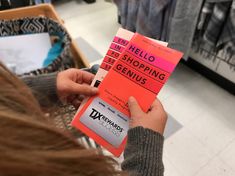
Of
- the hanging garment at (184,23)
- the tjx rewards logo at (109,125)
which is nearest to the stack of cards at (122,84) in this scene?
the tjx rewards logo at (109,125)

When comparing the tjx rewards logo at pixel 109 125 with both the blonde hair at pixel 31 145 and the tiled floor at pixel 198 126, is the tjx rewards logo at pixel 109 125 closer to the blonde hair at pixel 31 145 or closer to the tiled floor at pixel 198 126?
the blonde hair at pixel 31 145

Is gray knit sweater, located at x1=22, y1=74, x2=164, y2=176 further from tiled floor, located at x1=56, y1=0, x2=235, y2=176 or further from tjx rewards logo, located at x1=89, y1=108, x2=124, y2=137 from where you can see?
tiled floor, located at x1=56, y1=0, x2=235, y2=176

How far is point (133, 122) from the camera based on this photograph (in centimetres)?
51

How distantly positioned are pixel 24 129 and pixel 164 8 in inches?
37.7

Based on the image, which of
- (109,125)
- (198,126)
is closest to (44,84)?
(109,125)

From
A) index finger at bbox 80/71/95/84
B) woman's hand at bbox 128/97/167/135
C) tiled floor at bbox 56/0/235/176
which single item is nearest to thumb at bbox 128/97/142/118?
woman's hand at bbox 128/97/167/135

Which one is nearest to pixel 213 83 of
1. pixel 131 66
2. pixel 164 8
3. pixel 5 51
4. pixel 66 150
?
pixel 164 8

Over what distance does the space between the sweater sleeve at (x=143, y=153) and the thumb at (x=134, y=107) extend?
1.5 inches

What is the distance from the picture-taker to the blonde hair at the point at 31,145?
266 mm

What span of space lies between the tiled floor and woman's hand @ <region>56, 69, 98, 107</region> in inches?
23.2

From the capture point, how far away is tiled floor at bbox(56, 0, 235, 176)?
3.37 ft

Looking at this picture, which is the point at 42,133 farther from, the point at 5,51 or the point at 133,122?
the point at 5,51

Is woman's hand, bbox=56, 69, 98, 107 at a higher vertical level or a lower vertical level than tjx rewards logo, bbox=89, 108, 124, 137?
higher

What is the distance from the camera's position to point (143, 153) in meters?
0.47
